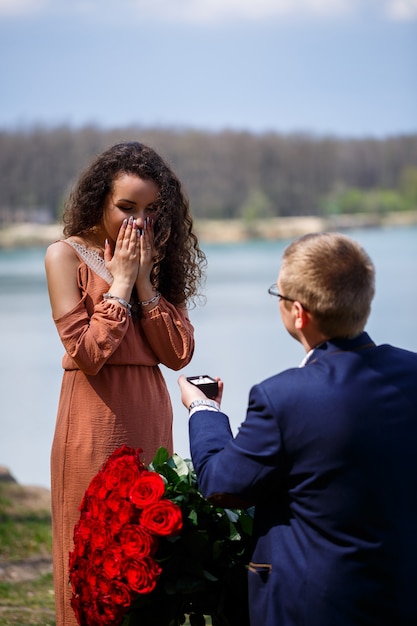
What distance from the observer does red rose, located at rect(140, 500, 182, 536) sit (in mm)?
1891

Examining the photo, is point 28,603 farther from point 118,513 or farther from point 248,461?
point 248,461

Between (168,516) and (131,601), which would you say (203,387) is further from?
(131,601)

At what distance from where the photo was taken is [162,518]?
1.91 metres

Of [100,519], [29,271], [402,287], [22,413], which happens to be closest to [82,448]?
[100,519]

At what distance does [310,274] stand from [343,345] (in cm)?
16

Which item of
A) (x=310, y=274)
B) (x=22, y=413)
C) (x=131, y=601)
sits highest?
(x=310, y=274)

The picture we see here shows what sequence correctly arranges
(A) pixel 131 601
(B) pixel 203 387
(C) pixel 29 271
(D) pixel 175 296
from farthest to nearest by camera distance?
(C) pixel 29 271
(D) pixel 175 296
(B) pixel 203 387
(A) pixel 131 601

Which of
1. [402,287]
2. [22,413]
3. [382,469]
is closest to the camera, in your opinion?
[382,469]

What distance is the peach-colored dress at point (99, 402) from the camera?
2469 millimetres

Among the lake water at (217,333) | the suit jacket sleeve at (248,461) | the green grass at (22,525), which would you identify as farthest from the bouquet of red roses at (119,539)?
the lake water at (217,333)

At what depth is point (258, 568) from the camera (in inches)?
70.6

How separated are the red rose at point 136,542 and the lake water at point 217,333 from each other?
3.91 metres

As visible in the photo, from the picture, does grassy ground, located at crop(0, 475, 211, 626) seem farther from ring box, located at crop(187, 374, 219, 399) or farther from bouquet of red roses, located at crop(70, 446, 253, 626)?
ring box, located at crop(187, 374, 219, 399)

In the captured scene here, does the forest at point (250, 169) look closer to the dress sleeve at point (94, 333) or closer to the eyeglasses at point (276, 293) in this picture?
the dress sleeve at point (94, 333)
